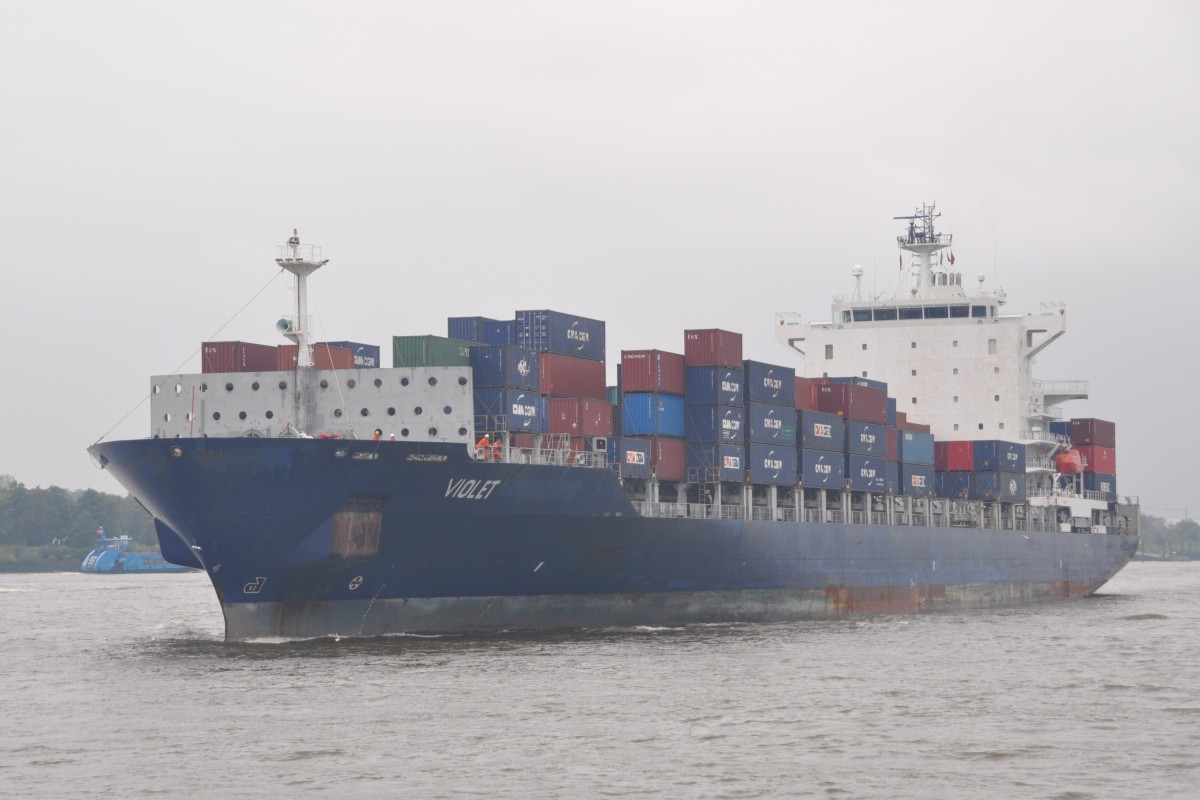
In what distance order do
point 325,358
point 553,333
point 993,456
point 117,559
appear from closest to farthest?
1. point 325,358
2. point 553,333
3. point 993,456
4. point 117,559

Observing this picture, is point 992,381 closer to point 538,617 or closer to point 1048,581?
point 1048,581

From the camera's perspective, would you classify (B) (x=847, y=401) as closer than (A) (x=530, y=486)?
No

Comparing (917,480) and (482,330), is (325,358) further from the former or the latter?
(917,480)

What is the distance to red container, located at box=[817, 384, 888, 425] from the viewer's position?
157 ft

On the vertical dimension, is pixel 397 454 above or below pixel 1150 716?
above

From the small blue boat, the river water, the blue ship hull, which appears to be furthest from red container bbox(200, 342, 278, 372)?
the small blue boat

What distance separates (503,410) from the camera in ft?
114

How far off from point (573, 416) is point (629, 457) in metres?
2.20

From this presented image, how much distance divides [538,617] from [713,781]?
16.5 meters

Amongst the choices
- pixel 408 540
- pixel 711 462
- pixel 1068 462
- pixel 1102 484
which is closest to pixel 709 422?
pixel 711 462

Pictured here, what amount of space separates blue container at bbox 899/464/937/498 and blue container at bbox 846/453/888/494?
260 centimetres

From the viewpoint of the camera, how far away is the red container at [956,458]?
184 feet

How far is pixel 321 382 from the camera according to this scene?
35188 millimetres

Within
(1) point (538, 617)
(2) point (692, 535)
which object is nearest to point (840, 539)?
(2) point (692, 535)
